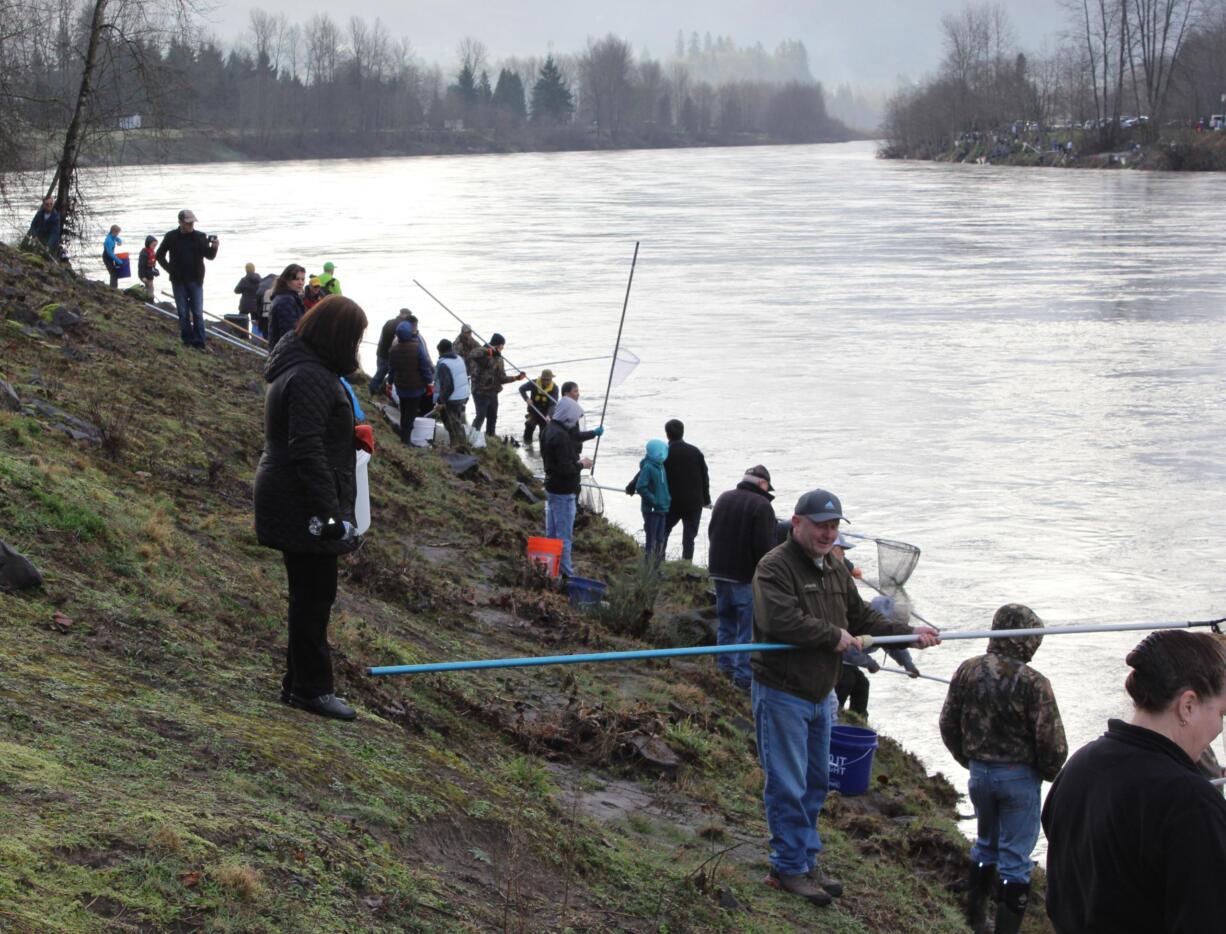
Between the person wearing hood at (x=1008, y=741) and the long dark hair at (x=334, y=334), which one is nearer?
the long dark hair at (x=334, y=334)

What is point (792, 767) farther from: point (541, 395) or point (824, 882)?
point (541, 395)

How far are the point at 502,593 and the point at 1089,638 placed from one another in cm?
483

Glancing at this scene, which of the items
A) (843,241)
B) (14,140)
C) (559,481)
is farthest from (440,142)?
(559,481)

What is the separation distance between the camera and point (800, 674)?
19.1 ft

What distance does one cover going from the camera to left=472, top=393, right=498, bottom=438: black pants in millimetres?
19016

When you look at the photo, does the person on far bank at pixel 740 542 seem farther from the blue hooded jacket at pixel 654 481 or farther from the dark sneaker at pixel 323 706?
the dark sneaker at pixel 323 706

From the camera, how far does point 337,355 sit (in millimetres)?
5480

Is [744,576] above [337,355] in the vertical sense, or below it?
below

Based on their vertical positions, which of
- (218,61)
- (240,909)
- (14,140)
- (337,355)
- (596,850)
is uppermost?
(218,61)

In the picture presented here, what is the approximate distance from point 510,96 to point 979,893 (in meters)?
193

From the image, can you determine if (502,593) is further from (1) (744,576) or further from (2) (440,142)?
(2) (440,142)

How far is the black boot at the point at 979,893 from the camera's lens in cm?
648

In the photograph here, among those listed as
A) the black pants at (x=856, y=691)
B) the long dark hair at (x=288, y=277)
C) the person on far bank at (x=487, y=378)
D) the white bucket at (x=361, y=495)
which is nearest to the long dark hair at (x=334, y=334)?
the white bucket at (x=361, y=495)

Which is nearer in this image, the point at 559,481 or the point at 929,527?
the point at 559,481
